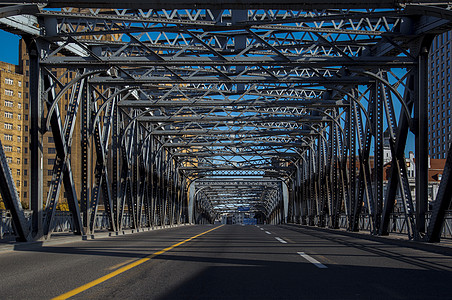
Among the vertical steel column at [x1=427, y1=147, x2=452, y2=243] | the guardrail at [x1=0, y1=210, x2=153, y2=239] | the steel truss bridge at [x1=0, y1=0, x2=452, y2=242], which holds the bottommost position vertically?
the guardrail at [x1=0, y1=210, x2=153, y2=239]

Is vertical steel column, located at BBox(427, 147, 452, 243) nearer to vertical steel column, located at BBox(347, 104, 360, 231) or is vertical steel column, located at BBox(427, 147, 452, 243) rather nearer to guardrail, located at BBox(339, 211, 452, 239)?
guardrail, located at BBox(339, 211, 452, 239)

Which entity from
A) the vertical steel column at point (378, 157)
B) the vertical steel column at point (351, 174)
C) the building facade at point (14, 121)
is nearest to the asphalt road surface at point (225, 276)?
the vertical steel column at point (378, 157)

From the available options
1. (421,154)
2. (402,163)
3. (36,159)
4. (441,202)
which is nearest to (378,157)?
(402,163)

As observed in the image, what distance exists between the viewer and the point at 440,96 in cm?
12438

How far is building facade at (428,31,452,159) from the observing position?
119500mm

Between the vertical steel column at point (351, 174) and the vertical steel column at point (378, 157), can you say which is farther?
the vertical steel column at point (351, 174)

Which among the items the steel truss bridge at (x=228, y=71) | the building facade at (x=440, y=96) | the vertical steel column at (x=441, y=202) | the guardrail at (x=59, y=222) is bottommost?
the guardrail at (x=59, y=222)

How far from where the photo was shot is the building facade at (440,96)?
120 m

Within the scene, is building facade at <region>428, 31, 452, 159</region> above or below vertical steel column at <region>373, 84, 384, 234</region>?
above

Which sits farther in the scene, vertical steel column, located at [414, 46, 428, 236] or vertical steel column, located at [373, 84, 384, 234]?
vertical steel column, located at [373, 84, 384, 234]

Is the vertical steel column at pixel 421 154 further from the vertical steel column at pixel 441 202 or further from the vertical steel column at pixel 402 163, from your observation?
the vertical steel column at pixel 441 202

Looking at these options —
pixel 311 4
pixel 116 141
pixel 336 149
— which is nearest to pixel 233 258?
pixel 311 4

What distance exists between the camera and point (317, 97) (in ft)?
117

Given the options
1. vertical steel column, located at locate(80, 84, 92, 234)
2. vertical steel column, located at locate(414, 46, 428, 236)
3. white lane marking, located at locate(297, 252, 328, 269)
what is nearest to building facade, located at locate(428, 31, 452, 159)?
vertical steel column, located at locate(414, 46, 428, 236)
